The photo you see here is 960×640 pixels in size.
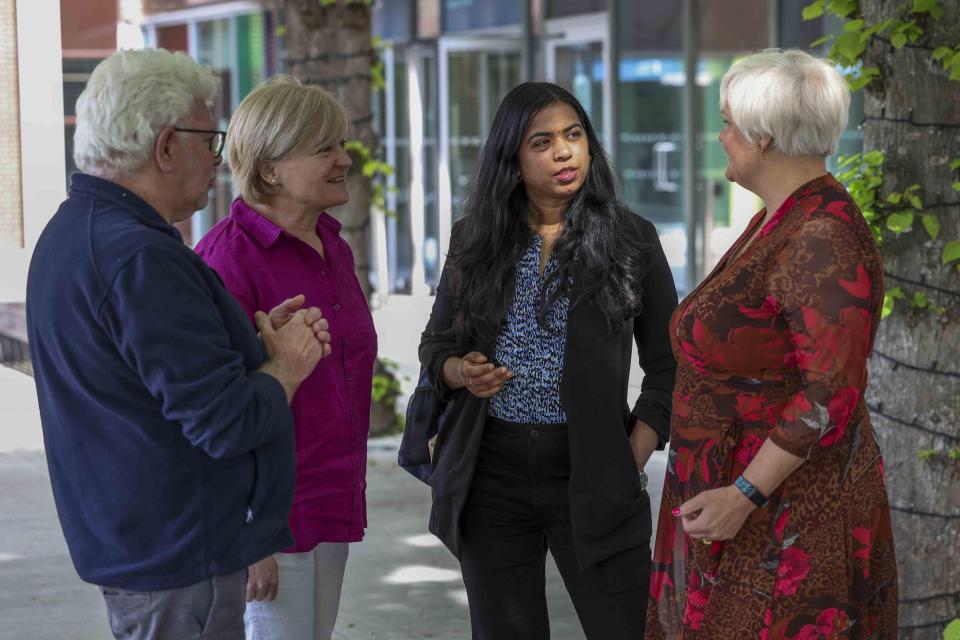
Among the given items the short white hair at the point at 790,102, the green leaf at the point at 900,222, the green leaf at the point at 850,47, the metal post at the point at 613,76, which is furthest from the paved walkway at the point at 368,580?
the metal post at the point at 613,76

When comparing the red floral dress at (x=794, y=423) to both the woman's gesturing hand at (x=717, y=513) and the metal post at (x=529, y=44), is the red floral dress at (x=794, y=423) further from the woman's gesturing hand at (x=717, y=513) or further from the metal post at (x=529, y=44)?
the metal post at (x=529, y=44)

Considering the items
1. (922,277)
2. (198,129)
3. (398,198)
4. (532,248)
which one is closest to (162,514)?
(198,129)

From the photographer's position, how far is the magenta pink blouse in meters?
3.33

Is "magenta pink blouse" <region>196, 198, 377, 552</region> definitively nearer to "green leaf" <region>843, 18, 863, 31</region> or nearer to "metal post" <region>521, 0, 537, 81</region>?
"green leaf" <region>843, 18, 863, 31</region>

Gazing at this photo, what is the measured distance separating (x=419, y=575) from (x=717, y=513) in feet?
12.0

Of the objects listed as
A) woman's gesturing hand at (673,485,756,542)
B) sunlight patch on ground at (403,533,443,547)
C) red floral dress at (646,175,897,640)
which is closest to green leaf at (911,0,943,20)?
red floral dress at (646,175,897,640)

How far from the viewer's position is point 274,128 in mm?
3381

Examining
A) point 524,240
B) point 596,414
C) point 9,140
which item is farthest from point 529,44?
point 596,414

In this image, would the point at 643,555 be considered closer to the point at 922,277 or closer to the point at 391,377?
the point at 922,277

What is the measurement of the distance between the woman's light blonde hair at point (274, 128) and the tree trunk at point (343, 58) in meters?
5.19

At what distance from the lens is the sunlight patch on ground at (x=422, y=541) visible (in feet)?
22.6

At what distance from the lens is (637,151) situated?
41.0ft

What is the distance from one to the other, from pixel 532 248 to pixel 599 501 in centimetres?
68

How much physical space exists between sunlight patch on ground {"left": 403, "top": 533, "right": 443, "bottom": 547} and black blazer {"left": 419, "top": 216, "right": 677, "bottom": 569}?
125 inches
